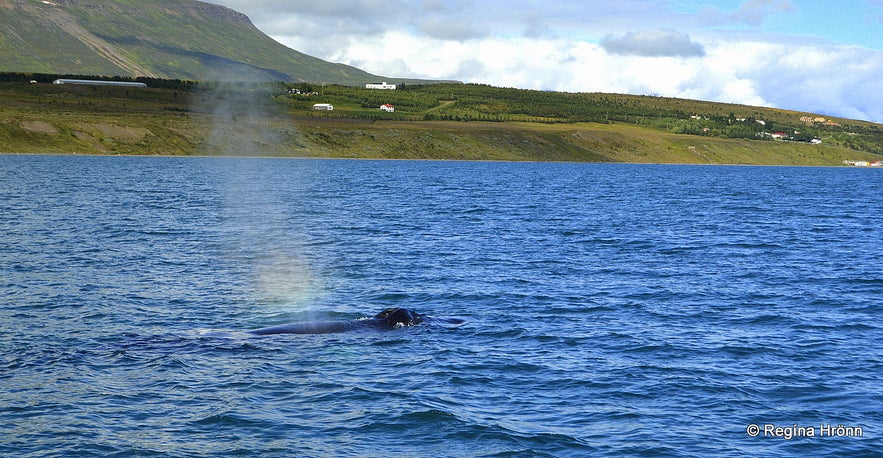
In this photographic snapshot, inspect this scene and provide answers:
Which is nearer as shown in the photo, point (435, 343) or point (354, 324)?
point (435, 343)

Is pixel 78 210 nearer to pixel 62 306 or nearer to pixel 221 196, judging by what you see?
pixel 221 196

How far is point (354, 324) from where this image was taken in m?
29.2

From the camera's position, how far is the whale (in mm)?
28234

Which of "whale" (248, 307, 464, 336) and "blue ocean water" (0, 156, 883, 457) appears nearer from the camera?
"blue ocean water" (0, 156, 883, 457)

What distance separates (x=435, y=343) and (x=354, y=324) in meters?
3.42

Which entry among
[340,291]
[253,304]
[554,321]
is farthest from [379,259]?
[554,321]

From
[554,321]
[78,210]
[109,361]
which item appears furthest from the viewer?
[78,210]

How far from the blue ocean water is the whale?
2.05 feet

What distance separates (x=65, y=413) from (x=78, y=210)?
181 ft

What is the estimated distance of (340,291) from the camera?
37.2 m

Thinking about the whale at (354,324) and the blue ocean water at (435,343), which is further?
the whale at (354,324)

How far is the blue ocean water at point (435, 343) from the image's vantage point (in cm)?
1891

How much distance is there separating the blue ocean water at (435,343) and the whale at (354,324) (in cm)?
62

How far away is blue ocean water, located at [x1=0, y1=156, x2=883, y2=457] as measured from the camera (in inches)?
744
